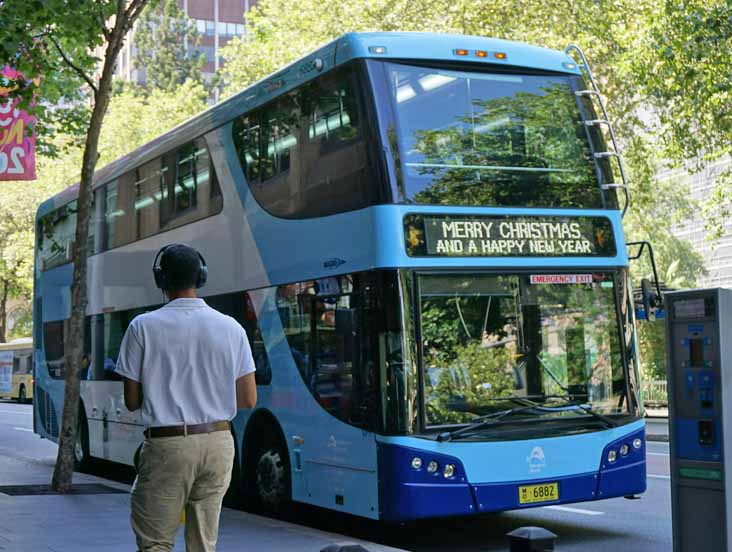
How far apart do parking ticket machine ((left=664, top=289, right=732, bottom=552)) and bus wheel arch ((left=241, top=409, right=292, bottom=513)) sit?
16.4 ft

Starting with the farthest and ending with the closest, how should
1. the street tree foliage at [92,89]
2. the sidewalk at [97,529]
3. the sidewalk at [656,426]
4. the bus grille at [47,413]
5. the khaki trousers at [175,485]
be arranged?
the sidewalk at [656,426]
the bus grille at [47,413]
the street tree foliage at [92,89]
the sidewalk at [97,529]
the khaki trousers at [175,485]

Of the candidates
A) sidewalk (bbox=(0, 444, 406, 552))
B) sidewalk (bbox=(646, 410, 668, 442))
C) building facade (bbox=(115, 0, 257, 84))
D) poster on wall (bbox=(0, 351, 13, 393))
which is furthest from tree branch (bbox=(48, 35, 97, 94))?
building facade (bbox=(115, 0, 257, 84))

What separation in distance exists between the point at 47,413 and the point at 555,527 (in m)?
10.8

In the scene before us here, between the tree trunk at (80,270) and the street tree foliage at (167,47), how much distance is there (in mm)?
65218

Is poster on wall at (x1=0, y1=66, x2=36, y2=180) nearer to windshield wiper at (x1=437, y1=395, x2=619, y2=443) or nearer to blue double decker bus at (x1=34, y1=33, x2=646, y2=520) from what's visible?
blue double decker bus at (x1=34, y1=33, x2=646, y2=520)

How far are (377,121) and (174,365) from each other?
201 inches

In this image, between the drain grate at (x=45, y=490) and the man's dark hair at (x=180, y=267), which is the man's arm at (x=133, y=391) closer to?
the man's dark hair at (x=180, y=267)

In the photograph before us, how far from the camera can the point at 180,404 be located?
→ 199 inches

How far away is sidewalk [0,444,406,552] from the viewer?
29.5 feet

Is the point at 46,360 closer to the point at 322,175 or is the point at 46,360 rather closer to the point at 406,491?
the point at 322,175

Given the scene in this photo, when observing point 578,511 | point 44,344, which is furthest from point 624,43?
point 578,511

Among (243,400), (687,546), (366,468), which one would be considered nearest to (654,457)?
(366,468)

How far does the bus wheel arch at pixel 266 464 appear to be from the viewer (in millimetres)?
11352

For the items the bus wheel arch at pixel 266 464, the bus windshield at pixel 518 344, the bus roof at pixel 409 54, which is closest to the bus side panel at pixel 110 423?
the bus wheel arch at pixel 266 464
